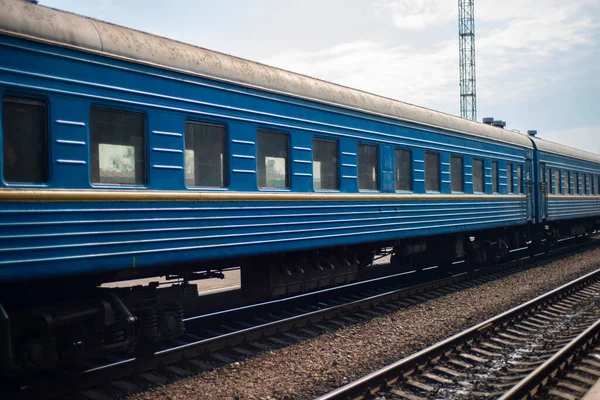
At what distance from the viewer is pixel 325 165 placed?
8953 millimetres

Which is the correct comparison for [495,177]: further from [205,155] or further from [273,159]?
[205,155]

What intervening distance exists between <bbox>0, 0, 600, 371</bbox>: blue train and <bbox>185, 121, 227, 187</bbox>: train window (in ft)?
0.07

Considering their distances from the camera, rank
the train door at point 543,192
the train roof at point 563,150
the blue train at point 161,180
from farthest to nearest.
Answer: the train roof at point 563,150 → the train door at point 543,192 → the blue train at point 161,180

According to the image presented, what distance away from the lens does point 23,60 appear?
5109mm

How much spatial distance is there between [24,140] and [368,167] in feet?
19.8

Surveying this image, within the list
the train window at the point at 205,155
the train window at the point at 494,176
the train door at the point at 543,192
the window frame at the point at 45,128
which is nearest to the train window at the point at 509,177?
Answer: the train window at the point at 494,176

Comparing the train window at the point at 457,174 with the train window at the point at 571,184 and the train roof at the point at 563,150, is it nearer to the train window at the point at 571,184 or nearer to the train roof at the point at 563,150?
the train roof at the point at 563,150

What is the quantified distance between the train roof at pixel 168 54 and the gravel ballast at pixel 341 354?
11.6 feet

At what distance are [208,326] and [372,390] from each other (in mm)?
3125

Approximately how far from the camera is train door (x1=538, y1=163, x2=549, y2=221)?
16816mm

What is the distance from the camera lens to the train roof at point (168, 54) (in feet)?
17.3

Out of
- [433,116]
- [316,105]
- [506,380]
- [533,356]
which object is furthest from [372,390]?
[433,116]

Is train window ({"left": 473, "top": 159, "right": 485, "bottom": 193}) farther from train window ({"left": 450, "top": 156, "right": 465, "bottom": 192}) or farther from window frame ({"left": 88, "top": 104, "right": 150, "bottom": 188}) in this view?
window frame ({"left": 88, "top": 104, "right": 150, "bottom": 188})

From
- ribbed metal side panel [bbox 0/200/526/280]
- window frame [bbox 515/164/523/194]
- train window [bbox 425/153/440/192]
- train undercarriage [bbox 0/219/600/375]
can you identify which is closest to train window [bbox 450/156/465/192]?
train window [bbox 425/153/440/192]
